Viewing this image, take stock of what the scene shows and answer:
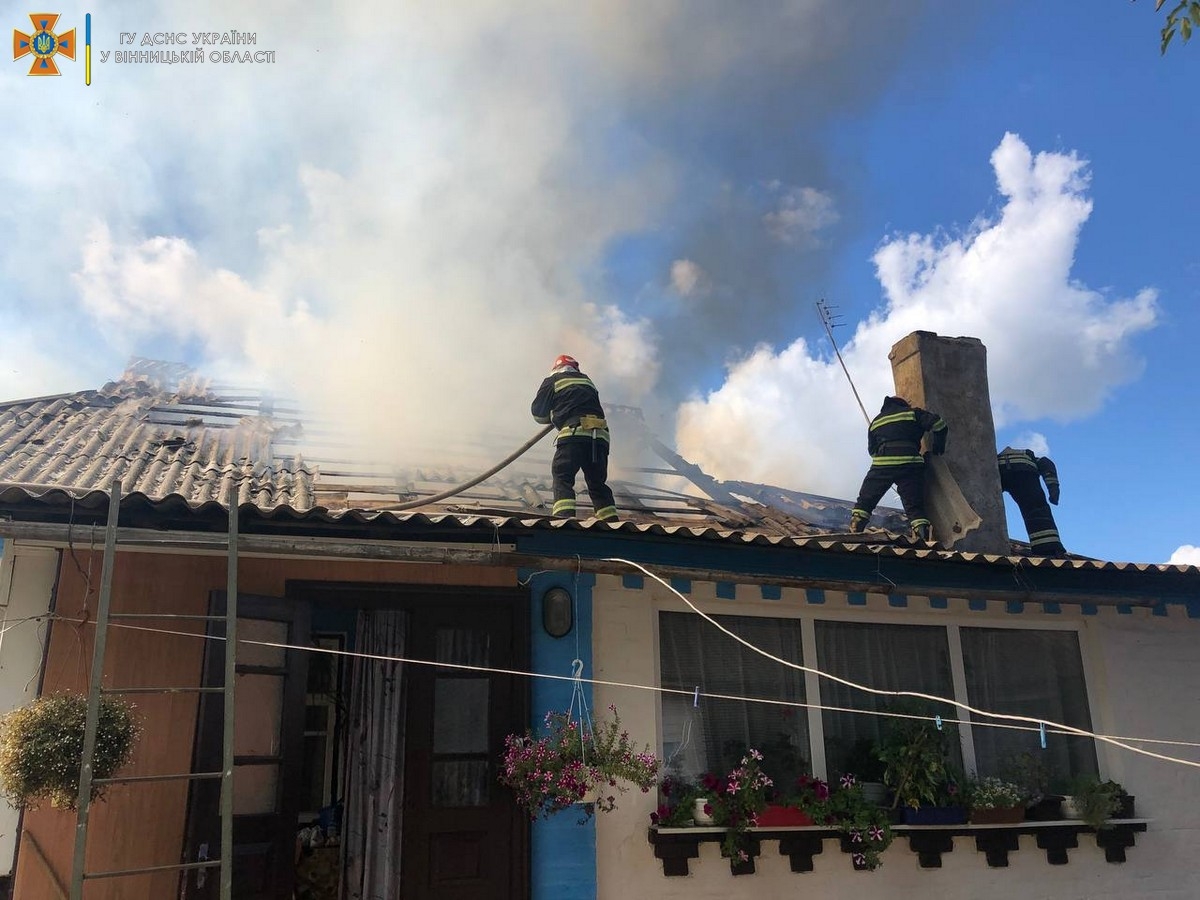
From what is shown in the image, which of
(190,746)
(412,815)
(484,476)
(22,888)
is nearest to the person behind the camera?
(22,888)

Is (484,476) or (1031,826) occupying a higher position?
(484,476)

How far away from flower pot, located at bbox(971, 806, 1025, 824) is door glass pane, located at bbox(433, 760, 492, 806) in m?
3.46

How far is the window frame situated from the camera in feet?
21.8

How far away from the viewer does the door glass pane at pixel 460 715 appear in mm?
5945

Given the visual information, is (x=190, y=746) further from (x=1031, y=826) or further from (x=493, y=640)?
(x=1031, y=826)

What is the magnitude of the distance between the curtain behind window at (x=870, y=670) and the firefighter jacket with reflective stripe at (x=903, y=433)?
236 cm

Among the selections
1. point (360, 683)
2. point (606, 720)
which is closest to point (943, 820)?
A: point (606, 720)

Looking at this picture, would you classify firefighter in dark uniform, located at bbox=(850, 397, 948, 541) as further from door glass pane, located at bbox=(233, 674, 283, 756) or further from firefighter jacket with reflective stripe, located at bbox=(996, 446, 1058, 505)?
door glass pane, located at bbox=(233, 674, 283, 756)

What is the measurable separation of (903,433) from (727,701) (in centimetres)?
396

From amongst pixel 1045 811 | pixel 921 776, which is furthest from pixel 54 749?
pixel 1045 811

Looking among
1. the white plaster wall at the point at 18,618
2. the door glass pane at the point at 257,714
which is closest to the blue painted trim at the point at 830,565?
the door glass pane at the point at 257,714

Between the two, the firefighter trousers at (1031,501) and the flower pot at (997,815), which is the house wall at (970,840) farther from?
the firefighter trousers at (1031,501)

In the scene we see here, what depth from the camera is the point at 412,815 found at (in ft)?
18.7

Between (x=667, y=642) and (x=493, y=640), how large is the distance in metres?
1.27
